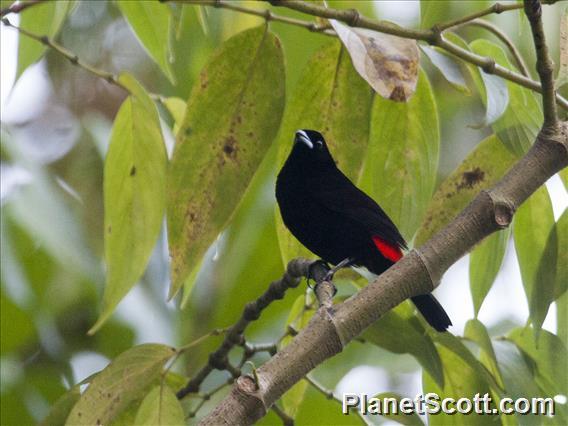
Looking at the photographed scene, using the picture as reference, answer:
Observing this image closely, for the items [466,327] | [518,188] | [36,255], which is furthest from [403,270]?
[36,255]

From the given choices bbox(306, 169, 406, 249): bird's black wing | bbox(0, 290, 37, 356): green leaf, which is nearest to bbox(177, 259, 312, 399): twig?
bbox(306, 169, 406, 249): bird's black wing

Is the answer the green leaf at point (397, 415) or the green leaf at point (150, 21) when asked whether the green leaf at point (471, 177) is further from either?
the green leaf at point (150, 21)

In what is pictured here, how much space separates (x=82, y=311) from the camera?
299cm

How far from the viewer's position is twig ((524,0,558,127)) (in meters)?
1.30

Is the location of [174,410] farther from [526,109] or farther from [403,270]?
[526,109]

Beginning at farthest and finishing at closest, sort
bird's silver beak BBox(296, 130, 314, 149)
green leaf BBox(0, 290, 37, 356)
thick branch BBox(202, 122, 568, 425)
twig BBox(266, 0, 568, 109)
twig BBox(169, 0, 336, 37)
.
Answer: green leaf BBox(0, 290, 37, 356) < bird's silver beak BBox(296, 130, 314, 149) < twig BBox(169, 0, 336, 37) < twig BBox(266, 0, 568, 109) < thick branch BBox(202, 122, 568, 425)

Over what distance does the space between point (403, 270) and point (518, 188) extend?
213 mm

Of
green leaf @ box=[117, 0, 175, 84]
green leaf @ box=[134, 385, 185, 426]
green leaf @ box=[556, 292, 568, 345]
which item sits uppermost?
green leaf @ box=[117, 0, 175, 84]

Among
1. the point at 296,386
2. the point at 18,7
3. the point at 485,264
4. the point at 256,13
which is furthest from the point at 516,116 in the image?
the point at 18,7

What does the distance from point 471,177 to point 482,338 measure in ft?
1.00

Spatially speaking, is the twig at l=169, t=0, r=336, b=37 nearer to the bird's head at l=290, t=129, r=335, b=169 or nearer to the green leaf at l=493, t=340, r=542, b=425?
the bird's head at l=290, t=129, r=335, b=169

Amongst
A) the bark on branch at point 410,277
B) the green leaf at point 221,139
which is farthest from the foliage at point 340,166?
the bark on branch at point 410,277

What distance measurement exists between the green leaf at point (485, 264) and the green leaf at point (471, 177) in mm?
88

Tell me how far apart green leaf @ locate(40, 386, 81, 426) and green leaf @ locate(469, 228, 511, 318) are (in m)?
0.73
